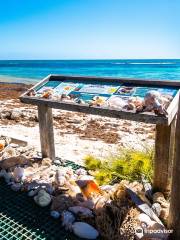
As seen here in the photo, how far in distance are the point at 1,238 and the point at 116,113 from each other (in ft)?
6.33

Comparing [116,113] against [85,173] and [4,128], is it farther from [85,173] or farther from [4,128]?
[4,128]

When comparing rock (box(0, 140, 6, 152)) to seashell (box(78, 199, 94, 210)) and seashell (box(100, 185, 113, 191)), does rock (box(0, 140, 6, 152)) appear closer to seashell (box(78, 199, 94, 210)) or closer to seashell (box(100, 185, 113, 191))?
seashell (box(100, 185, 113, 191))

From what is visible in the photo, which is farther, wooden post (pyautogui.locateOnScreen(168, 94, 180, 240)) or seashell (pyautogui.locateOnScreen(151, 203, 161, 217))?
seashell (pyautogui.locateOnScreen(151, 203, 161, 217))

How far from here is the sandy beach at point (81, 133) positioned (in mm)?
6581

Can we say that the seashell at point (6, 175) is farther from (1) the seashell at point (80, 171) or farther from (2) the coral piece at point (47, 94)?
(2) the coral piece at point (47, 94)

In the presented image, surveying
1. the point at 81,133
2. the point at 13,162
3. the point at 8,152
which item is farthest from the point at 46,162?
the point at 81,133

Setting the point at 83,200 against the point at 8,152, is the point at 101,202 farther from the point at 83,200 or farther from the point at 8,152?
the point at 8,152

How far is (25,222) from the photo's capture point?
11.6ft

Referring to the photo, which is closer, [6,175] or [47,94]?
[47,94]

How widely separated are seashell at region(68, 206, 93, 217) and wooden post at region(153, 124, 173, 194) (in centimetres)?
100

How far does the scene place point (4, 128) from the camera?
8.23 metres

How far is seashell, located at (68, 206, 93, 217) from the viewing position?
3.53 metres

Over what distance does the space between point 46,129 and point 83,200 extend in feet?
5.44

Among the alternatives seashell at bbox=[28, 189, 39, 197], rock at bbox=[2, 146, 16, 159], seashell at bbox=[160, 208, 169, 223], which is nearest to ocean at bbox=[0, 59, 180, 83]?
rock at bbox=[2, 146, 16, 159]
